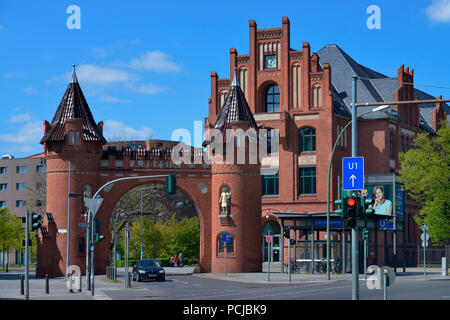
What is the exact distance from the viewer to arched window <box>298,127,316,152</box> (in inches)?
2489

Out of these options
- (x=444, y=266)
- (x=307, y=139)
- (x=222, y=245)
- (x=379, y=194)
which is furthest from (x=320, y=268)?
(x=307, y=139)

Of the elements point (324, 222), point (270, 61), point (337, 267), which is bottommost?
point (337, 267)

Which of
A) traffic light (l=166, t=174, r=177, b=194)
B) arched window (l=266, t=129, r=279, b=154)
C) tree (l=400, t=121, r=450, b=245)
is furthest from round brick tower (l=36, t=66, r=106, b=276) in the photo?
tree (l=400, t=121, r=450, b=245)

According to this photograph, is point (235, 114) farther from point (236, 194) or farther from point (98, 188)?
point (98, 188)

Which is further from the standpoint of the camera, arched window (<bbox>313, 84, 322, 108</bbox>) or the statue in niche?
arched window (<bbox>313, 84, 322, 108</bbox>)

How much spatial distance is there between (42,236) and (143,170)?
26.3ft

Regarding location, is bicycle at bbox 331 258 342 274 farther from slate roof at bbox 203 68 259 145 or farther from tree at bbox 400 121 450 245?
slate roof at bbox 203 68 259 145

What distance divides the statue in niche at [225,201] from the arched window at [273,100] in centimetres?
1337

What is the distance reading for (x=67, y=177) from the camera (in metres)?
51.2

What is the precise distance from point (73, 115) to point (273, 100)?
748 inches

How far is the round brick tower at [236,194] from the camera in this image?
52.2m

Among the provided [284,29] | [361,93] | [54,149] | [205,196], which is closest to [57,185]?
[54,149]

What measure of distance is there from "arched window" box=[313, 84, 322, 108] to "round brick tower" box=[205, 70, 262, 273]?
10674 mm
